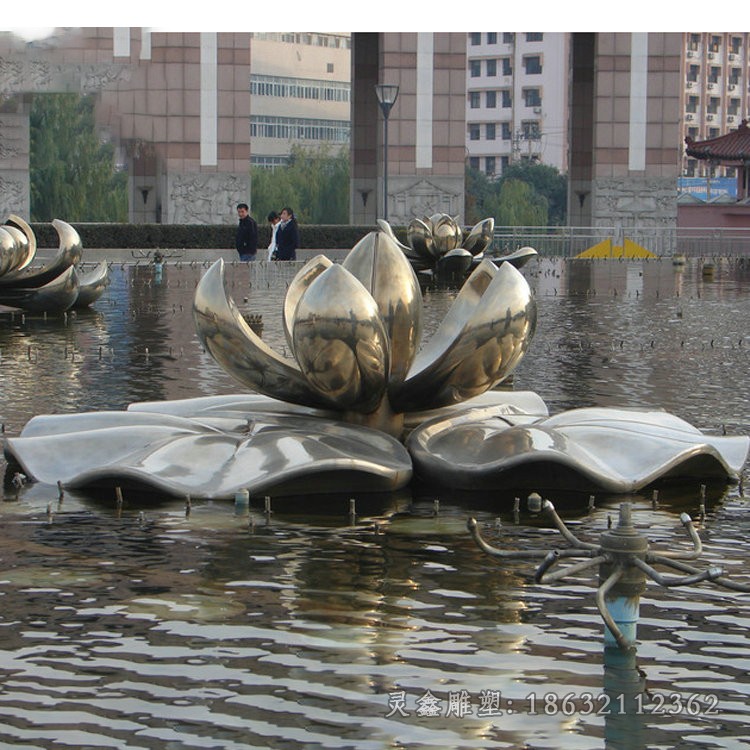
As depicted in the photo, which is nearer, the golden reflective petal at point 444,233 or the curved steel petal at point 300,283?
the curved steel petal at point 300,283

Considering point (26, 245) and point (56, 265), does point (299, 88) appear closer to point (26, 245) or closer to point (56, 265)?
point (56, 265)

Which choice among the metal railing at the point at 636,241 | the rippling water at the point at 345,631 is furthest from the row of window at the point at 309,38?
the rippling water at the point at 345,631

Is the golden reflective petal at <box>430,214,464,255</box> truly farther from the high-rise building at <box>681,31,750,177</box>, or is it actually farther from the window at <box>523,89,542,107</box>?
the window at <box>523,89,542,107</box>

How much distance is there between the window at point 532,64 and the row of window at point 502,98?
1.20m

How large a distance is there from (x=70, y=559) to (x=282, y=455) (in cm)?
115

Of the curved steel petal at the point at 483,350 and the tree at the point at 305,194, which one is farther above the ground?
the tree at the point at 305,194

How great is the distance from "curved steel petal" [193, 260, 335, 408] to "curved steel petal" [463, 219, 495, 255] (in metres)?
15.0

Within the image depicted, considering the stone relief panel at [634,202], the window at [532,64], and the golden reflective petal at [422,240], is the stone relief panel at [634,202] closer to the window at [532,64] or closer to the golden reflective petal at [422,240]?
the golden reflective petal at [422,240]

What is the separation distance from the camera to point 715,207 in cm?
5647

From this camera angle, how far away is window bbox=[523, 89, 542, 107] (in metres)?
103

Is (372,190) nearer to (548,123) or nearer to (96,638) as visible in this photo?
(96,638)

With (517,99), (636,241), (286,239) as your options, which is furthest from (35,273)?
(517,99)

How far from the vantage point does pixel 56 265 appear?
14.9 metres

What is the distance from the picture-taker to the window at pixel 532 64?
10231 cm
